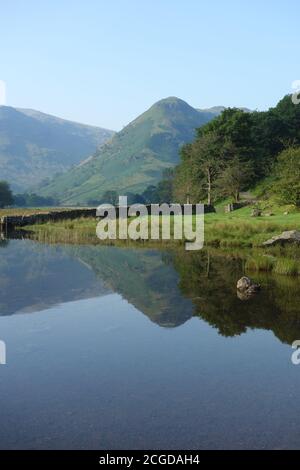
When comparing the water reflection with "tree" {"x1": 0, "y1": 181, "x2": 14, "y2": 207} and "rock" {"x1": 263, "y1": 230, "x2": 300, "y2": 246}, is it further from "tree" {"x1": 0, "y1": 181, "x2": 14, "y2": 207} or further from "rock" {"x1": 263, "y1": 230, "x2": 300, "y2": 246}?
"tree" {"x1": 0, "y1": 181, "x2": 14, "y2": 207}

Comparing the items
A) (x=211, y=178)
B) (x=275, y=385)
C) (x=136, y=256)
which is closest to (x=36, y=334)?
(x=275, y=385)

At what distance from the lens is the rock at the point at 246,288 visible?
25219 millimetres

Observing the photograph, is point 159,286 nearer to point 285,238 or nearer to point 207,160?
point 285,238

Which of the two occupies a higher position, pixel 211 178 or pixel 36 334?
pixel 211 178

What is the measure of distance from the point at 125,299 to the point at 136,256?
591 inches

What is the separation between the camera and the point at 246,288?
26141mm

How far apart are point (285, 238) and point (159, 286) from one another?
1412 cm

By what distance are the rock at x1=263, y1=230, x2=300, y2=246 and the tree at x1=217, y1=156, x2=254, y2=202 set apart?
44.2 meters

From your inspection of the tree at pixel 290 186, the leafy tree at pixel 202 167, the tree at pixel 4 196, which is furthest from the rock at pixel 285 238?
the tree at pixel 4 196

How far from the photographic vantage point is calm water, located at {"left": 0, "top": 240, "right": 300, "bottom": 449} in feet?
36.4

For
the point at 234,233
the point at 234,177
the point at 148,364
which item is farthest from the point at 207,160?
the point at 148,364

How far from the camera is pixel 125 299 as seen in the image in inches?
1015

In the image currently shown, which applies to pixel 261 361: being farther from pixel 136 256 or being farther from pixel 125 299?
pixel 136 256

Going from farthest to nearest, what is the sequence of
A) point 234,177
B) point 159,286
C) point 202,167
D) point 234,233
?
point 202,167 < point 234,177 < point 234,233 < point 159,286
